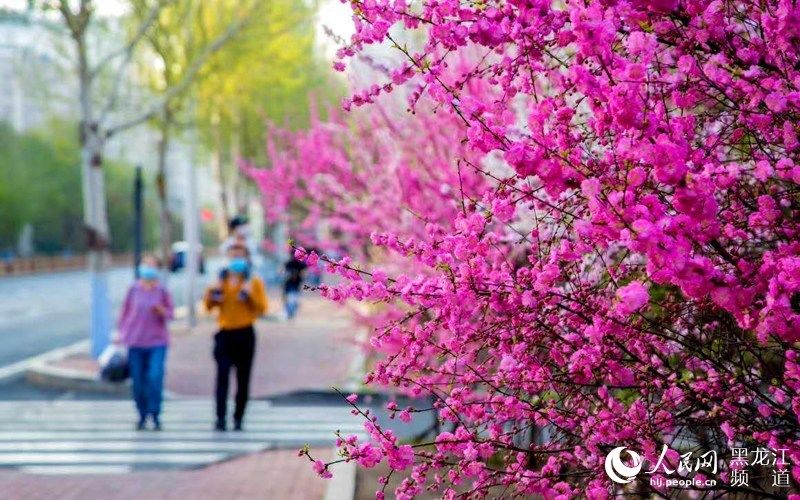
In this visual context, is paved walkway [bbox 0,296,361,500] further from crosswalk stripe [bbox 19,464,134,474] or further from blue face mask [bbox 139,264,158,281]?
blue face mask [bbox 139,264,158,281]

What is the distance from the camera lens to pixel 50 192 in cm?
7556

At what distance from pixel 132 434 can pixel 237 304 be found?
5.47 feet

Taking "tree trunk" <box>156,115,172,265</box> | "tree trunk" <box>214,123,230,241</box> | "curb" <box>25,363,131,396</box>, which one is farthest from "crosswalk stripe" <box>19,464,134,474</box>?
"tree trunk" <box>214,123,230,241</box>

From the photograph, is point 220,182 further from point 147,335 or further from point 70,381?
point 147,335

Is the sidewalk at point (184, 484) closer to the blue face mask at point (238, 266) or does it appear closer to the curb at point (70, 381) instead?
the blue face mask at point (238, 266)

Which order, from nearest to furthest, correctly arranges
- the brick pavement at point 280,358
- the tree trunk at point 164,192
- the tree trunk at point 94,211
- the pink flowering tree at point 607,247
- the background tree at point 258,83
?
1. the pink flowering tree at point 607,247
2. the brick pavement at point 280,358
3. the tree trunk at point 94,211
4. the background tree at point 258,83
5. the tree trunk at point 164,192

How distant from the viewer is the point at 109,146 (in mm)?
122875

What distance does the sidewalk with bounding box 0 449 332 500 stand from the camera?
8648mm

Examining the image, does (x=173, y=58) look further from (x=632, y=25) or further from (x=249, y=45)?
(x=632, y=25)

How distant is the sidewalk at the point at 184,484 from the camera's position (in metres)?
8.65

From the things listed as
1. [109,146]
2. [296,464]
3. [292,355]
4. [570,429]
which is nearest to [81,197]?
[109,146]

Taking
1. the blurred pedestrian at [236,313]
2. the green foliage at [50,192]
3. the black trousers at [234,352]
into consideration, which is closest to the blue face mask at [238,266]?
the blurred pedestrian at [236,313]

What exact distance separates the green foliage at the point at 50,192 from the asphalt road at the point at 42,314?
46.7 feet

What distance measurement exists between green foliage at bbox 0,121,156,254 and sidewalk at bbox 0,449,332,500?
52985mm
